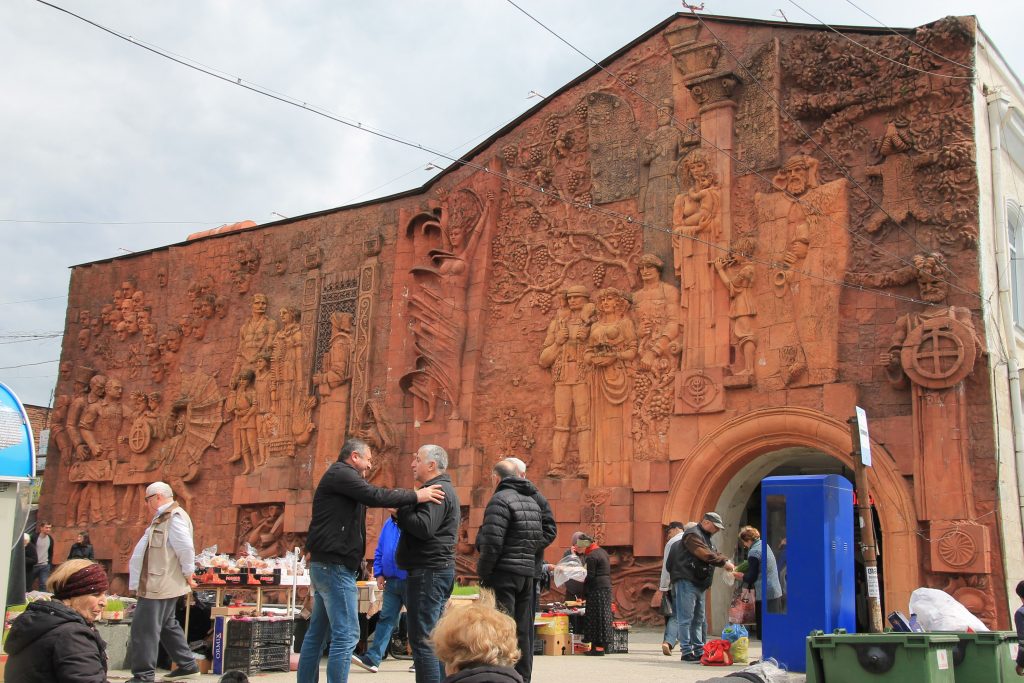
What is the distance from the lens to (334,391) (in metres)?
18.7

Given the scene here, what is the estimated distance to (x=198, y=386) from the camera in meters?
21.0

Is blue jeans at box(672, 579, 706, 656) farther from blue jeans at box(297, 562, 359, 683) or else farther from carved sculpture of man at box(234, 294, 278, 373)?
carved sculpture of man at box(234, 294, 278, 373)

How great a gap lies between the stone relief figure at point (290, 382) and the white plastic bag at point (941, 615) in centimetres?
1306

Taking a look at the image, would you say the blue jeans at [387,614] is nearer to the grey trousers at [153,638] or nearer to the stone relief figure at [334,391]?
the grey trousers at [153,638]

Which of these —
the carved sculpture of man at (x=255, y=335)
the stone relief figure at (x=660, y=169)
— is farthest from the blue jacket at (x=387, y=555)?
the carved sculpture of man at (x=255, y=335)

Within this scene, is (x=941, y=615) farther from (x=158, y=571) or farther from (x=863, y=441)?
(x=158, y=571)

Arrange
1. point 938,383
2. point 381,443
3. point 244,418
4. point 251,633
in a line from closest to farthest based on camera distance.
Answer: point 251,633 → point 938,383 → point 381,443 → point 244,418

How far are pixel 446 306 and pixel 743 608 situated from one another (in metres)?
7.68

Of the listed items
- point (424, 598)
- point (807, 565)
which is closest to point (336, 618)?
point (424, 598)

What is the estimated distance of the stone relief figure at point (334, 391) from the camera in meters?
18.4

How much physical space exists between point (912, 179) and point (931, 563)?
470 cm

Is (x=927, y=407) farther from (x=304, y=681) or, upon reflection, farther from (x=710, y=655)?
(x=304, y=681)

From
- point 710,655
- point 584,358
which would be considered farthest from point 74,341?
point 710,655

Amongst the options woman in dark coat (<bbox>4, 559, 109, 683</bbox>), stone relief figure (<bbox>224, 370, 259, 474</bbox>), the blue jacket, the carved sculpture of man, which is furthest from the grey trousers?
the carved sculpture of man
